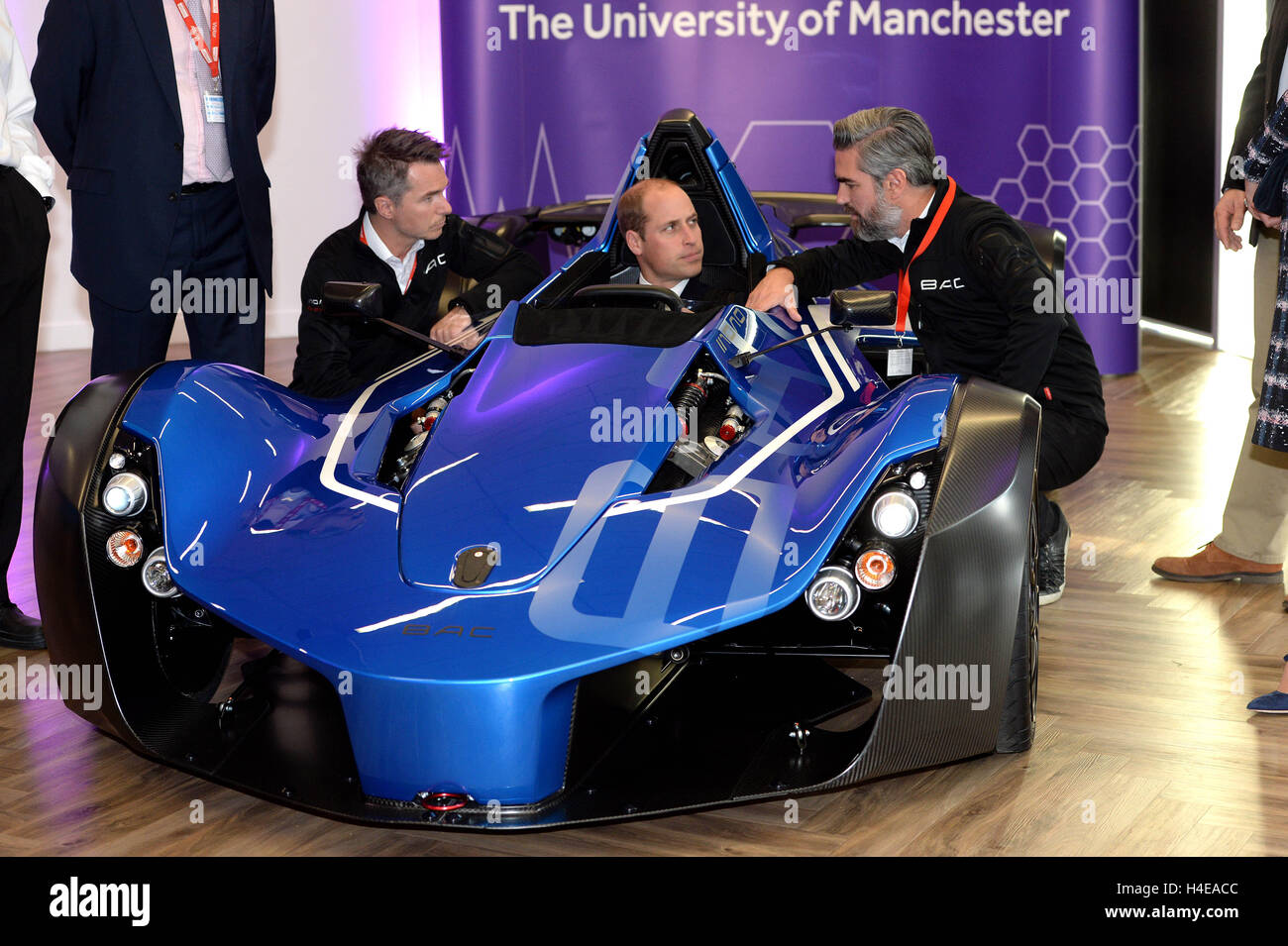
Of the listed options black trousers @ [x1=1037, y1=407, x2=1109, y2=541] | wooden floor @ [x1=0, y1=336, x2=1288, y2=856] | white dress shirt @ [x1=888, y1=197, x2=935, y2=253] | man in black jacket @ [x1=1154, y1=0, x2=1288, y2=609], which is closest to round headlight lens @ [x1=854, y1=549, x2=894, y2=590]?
wooden floor @ [x1=0, y1=336, x2=1288, y2=856]

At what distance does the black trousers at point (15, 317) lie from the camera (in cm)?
383

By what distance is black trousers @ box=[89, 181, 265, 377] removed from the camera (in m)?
4.30

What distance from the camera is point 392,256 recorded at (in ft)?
14.6

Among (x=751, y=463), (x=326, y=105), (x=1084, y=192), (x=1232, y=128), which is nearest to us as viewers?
(x=751, y=463)

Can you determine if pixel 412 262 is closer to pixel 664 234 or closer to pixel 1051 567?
pixel 664 234

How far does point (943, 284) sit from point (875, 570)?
5.37ft

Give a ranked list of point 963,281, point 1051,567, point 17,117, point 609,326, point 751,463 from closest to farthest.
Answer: point 751,463, point 609,326, point 17,117, point 963,281, point 1051,567

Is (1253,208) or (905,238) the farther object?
(905,238)

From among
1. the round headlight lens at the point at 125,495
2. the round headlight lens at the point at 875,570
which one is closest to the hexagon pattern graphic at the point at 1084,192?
the round headlight lens at the point at 875,570

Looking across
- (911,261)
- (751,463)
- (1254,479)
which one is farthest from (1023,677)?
(1254,479)

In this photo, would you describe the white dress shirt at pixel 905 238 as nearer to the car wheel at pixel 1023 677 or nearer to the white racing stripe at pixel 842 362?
the white racing stripe at pixel 842 362

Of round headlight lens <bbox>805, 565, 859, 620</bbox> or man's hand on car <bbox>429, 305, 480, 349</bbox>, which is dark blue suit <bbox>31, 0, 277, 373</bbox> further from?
round headlight lens <bbox>805, 565, 859, 620</bbox>
